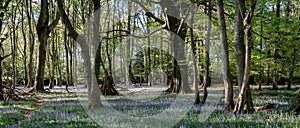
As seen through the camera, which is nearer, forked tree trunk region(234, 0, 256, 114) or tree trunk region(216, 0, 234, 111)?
forked tree trunk region(234, 0, 256, 114)

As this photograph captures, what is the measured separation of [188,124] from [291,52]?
12.5 meters

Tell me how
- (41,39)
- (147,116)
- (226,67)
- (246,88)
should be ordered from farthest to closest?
(41,39) → (226,67) → (246,88) → (147,116)

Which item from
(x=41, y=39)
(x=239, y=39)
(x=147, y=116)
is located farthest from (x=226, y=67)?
(x=41, y=39)

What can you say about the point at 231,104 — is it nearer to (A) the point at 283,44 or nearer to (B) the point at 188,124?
(B) the point at 188,124

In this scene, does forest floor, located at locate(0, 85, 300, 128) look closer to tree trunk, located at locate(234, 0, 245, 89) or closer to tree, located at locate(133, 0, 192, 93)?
tree trunk, located at locate(234, 0, 245, 89)

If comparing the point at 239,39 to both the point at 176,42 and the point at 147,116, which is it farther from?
the point at 176,42

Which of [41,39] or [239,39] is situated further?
[41,39]

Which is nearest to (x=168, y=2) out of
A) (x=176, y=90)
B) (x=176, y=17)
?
(x=176, y=17)

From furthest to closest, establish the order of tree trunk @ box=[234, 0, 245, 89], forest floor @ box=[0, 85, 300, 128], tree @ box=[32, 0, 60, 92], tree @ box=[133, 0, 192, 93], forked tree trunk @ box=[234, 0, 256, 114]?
tree @ box=[32, 0, 60, 92] → tree @ box=[133, 0, 192, 93] → tree trunk @ box=[234, 0, 245, 89] → forked tree trunk @ box=[234, 0, 256, 114] → forest floor @ box=[0, 85, 300, 128]

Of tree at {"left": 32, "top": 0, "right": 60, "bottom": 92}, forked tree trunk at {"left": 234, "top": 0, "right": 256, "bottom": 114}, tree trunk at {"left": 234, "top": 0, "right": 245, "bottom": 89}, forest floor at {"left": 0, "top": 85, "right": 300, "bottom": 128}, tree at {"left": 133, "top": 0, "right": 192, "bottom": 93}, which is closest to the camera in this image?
forest floor at {"left": 0, "top": 85, "right": 300, "bottom": 128}

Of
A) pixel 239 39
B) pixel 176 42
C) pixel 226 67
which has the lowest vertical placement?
pixel 226 67

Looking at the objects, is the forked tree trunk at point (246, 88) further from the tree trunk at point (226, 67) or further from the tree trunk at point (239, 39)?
the tree trunk at point (226, 67)

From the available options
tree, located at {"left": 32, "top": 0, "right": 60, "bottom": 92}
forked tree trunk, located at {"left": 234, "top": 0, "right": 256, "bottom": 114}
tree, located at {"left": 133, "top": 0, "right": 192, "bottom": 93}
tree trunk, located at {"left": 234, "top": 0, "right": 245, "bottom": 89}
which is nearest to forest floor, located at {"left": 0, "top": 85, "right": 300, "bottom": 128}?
forked tree trunk, located at {"left": 234, "top": 0, "right": 256, "bottom": 114}

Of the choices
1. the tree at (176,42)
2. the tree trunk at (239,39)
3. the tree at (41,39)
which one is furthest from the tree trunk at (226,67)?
the tree at (41,39)
